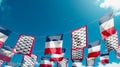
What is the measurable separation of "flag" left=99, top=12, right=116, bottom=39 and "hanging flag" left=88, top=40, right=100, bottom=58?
385cm

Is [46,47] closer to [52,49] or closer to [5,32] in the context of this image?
[52,49]

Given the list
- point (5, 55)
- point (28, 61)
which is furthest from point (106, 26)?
point (28, 61)

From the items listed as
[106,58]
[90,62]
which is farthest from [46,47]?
[106,58]

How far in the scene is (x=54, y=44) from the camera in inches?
744

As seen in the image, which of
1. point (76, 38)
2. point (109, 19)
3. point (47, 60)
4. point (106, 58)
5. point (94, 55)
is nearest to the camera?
point (109, 19)

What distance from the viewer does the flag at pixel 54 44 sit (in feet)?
60.7

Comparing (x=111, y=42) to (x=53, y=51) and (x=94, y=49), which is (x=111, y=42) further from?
(x=53, y=51)

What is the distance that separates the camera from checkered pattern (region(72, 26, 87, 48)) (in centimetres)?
1777

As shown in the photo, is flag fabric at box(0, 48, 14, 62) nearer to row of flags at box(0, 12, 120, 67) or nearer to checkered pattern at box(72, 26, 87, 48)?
row of flags at box(0, 12, 120, 67)

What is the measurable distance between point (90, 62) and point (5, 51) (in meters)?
9.69

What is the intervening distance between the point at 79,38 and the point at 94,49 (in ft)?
10.3

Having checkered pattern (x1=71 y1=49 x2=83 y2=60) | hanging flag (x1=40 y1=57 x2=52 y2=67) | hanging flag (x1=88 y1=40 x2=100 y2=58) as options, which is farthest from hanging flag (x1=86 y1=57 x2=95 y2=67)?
checkered pattern (x1=71 y1=49 x2=83 y2=60)

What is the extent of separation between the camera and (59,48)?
18625 millimetres

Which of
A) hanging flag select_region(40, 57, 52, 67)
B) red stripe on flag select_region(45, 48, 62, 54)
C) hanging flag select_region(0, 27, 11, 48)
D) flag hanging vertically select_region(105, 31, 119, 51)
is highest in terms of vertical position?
hanging flag select_region(0, 27, 11, 48)
